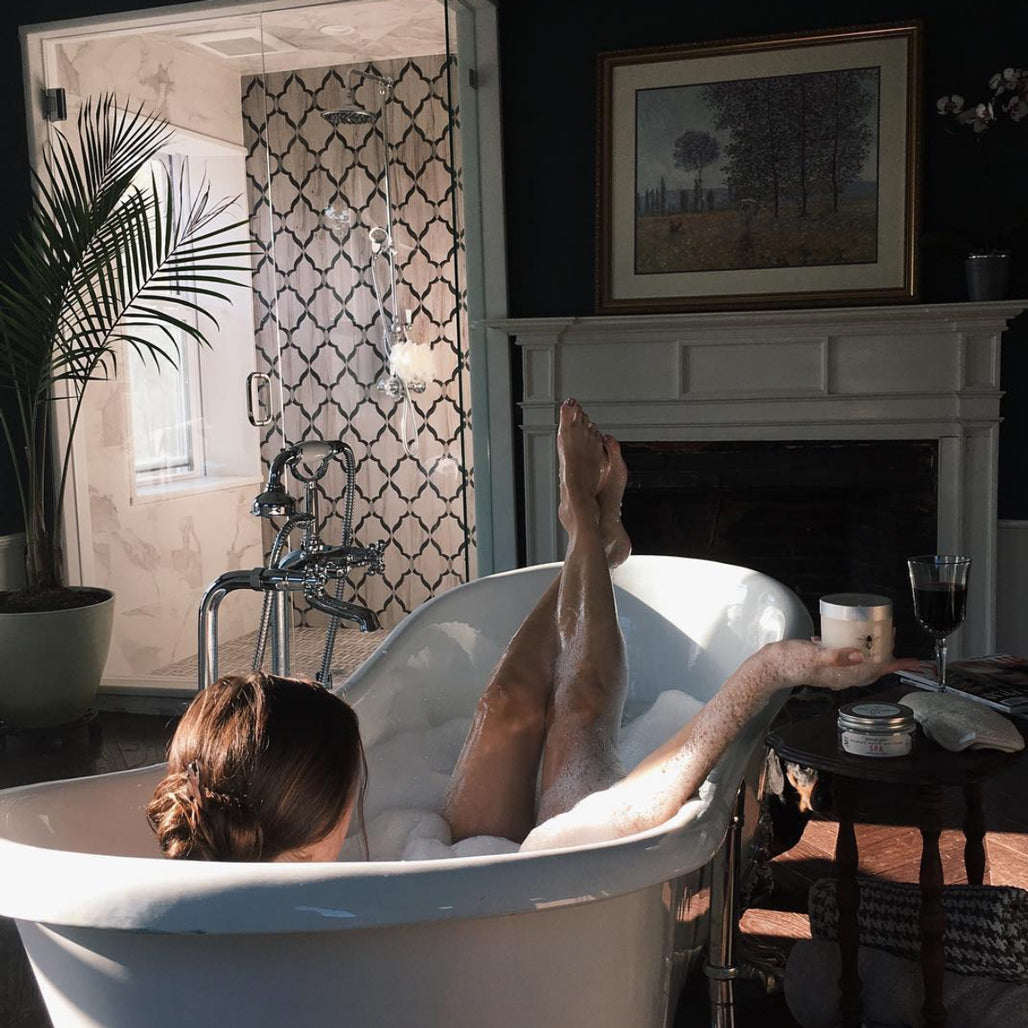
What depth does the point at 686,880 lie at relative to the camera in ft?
4.87

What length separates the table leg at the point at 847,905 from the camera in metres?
1.63

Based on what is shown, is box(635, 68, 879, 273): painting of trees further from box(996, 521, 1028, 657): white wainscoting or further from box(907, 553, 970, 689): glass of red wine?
box(907, 553, 970, 689): glass of red wine

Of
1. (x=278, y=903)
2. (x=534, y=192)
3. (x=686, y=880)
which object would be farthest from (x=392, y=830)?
(x=534, y=192)

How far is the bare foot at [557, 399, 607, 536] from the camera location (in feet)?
7.07

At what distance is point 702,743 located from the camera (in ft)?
4.63

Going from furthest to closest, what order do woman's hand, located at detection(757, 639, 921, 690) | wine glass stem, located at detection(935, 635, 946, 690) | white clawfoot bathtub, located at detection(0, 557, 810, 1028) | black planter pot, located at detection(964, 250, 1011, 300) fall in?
black planter pot, located at detection(964, 250, 1011, 300) → wine glass stem, located at detection(935, 635, 946, 690) → woman's hand, located at detection(757, 639, 921, 690) → white clawfoot bathtub, located at detection(0, 557, 810, 1028)

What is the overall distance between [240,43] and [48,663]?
2.08m

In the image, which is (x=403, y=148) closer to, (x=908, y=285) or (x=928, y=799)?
(x=908, y=285)

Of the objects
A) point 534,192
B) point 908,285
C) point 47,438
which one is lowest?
point 47,438

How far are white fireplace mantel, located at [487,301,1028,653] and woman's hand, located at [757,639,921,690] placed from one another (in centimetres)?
244

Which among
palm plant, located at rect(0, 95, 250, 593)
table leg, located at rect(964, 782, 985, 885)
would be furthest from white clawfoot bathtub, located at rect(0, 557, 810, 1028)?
palm plant, located at rect(0, 95, 250, 593)

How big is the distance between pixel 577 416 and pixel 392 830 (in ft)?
2.73

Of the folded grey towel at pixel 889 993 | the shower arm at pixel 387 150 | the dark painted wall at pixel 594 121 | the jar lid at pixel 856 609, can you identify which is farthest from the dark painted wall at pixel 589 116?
the jar lid at pixel 856 609

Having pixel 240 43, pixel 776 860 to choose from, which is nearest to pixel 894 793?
pixel 776 860
